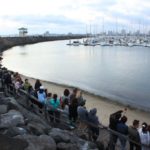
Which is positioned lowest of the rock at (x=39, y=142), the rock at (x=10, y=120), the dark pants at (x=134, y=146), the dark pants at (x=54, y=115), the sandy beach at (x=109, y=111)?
the sandy beach at (x=109, y=111)

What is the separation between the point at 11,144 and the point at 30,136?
0.67 metres

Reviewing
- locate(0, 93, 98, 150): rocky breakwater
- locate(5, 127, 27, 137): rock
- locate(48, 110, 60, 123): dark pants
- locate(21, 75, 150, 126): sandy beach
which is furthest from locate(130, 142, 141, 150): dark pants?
locate(21, 75, 150, 126): sandy beach

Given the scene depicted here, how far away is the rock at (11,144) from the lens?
338 inches

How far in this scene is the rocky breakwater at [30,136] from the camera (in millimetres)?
8773

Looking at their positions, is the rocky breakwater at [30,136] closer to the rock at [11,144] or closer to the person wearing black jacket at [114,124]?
the rock at [11,144]

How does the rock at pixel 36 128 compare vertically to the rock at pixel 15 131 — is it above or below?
below

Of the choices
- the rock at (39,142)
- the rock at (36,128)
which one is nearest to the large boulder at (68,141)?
the rock at (36,128)

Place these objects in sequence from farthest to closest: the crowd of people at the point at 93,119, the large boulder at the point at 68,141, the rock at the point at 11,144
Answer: the crowd of people at the point at 93,119, the large boulder at the point at 68,141, the rock at the point at 11,144

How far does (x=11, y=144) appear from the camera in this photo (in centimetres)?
874

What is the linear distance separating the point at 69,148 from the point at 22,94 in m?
6.56

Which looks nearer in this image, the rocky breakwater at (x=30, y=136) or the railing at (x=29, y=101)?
the rocky breakwater at (x=30, y=136)

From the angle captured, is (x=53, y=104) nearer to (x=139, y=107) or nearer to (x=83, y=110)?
(x=83, y=110)

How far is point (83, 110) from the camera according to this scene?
36.2 ft

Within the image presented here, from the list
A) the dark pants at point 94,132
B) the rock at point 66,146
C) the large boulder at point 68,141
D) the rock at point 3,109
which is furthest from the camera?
the rock at point 3,109
